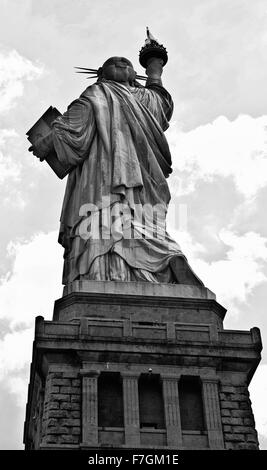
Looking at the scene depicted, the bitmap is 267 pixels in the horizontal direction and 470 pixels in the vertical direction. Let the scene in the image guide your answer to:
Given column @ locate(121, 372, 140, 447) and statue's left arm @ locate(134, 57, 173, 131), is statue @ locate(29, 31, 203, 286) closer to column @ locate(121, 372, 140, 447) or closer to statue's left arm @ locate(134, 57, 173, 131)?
statue's left arm @ locate(134, 57, 173, 131)

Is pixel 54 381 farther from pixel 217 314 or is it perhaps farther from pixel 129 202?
pixel 129 202

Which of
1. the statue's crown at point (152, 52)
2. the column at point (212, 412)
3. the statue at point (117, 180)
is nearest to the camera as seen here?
the column at point (212, 412)

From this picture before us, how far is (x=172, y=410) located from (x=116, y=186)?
1128cm

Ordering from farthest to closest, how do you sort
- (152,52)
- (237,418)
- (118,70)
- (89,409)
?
1. (152,52)
2. (118,70)
3. (237,418)
4. (89,409)

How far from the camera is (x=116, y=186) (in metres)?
42.2

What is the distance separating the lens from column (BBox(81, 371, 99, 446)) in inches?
1284

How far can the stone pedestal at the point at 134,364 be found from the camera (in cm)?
3316

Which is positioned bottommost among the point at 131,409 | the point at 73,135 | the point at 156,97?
the point at 131,409

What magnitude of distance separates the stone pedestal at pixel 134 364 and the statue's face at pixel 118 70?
42.2 feet

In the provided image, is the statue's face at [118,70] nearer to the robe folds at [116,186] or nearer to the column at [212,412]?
the robe folds at [116,186]

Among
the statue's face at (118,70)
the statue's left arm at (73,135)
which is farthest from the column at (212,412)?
the statue's face at (118,70)

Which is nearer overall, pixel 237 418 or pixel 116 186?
pixel 237 418

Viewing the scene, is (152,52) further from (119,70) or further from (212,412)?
(212,412)

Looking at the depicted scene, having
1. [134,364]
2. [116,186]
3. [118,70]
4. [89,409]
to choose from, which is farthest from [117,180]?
[89,409]
